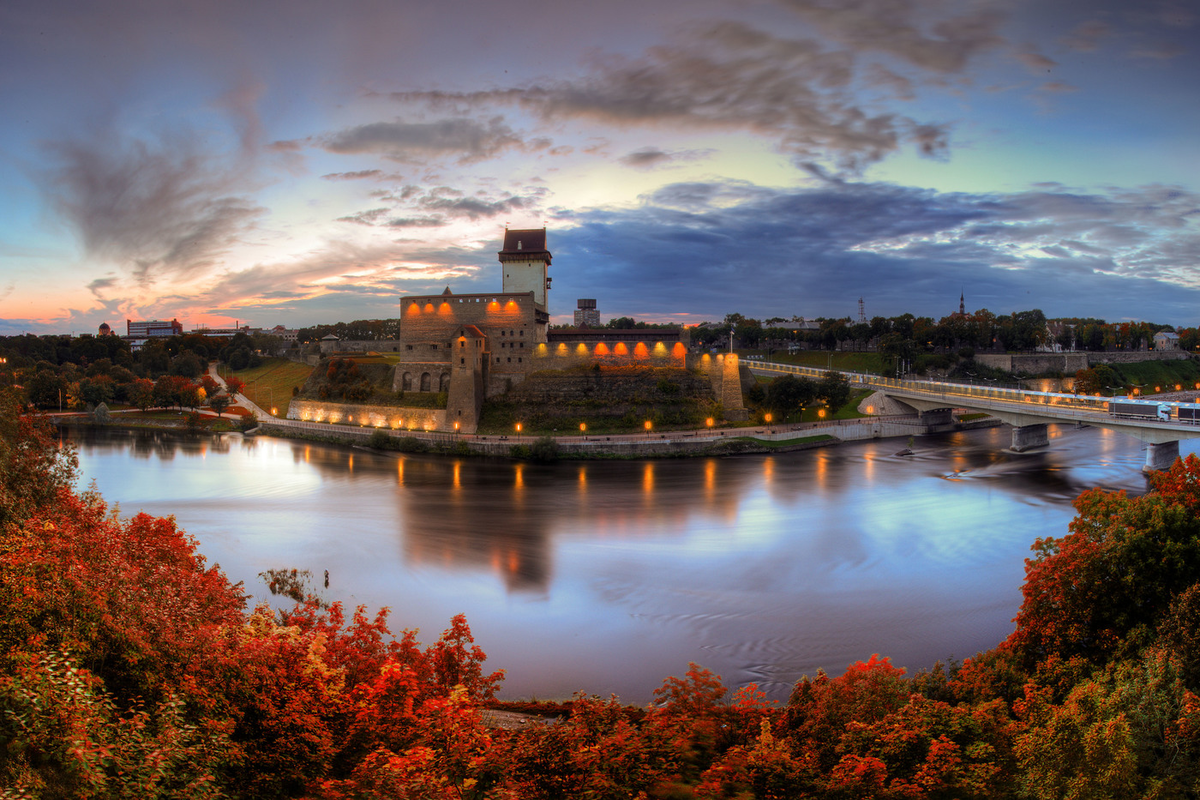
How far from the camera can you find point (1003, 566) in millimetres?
13562

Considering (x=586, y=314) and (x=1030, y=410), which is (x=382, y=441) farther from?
(x=586, y=314)

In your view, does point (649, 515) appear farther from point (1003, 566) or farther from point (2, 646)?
point (2, 646)

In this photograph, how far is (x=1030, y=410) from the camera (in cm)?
2352

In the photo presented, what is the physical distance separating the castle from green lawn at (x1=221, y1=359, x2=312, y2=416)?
6.67 metres

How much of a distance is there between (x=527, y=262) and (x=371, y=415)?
11226mm

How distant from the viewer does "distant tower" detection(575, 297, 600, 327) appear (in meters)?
59.6

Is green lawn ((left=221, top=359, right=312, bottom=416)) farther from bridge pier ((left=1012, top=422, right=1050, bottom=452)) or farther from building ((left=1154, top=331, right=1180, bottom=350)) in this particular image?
building ((left=1154, top=331, right=1180, bottom=350))

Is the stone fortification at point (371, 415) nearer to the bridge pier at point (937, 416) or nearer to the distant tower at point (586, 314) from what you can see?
the bridge pier at point (937, 416)

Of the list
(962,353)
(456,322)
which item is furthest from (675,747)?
(962,353)

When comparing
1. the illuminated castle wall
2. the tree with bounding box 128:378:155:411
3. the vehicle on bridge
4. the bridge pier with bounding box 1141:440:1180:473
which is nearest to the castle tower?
the illuminated castle wall

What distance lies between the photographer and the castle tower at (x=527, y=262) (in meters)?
33.9

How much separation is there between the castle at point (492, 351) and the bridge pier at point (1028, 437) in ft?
36.0

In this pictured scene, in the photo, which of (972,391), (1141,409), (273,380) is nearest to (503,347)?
(273,380)

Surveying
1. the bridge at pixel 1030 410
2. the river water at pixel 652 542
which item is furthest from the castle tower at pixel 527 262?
the bridge at pixel 1030 410
